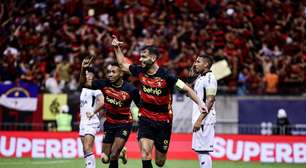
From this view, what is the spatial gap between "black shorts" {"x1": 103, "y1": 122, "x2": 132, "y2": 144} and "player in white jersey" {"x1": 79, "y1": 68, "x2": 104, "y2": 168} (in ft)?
2.54

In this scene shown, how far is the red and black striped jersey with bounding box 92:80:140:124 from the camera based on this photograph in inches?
637

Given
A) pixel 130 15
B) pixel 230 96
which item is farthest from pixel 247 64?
pixel 130 15

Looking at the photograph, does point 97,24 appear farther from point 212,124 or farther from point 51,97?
point 212,124

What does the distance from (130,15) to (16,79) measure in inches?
246

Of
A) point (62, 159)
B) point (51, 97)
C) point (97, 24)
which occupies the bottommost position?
point (62, 159)

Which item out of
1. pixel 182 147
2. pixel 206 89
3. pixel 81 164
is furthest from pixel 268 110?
pixel 206 89

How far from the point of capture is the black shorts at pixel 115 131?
53.2 feet

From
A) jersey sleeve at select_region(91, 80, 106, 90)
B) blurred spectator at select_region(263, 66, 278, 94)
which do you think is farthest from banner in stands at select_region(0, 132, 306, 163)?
jersey sleeve at select_region(91, 80, 106, 90)

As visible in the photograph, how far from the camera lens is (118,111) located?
16.3 m

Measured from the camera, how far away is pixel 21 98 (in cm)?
2659

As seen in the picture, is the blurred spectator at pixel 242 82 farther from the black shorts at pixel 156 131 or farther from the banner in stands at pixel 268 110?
the black shorts at pixel 156 131

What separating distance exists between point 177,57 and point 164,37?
1425 mm

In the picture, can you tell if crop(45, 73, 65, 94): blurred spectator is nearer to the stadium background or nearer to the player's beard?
the stadium background

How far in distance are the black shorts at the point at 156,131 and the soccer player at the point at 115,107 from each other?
1422mm
